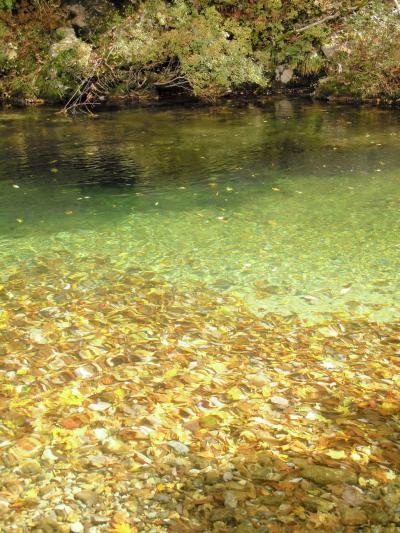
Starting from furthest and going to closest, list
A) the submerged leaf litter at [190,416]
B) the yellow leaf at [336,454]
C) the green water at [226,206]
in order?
1. the green water at [226,206]
2. the yellow leaf at [336,454]
3. the submerged leaf litter at [190,416]

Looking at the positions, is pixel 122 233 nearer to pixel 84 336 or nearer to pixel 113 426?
pixel 84 336

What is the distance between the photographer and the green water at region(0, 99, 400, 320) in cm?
779

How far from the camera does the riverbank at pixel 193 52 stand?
22891 millimetres

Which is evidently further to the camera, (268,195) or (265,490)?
(268,195)

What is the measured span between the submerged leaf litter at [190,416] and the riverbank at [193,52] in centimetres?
1732

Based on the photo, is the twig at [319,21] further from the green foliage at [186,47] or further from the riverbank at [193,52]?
the green foliage at [186,47]

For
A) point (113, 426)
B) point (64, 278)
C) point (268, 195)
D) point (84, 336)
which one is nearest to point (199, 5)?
point (268, 195)

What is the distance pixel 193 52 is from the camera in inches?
916

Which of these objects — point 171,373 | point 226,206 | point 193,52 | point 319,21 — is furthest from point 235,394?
point 319,21

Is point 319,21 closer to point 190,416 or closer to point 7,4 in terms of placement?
point 7,4

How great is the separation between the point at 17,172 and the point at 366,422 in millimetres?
11084

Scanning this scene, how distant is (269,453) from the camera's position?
14.9ft

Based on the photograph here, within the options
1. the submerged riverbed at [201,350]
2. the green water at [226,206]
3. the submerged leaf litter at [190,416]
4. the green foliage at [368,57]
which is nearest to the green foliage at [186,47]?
the green foliage at [368,57]

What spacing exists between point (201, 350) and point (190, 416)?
1139mm
